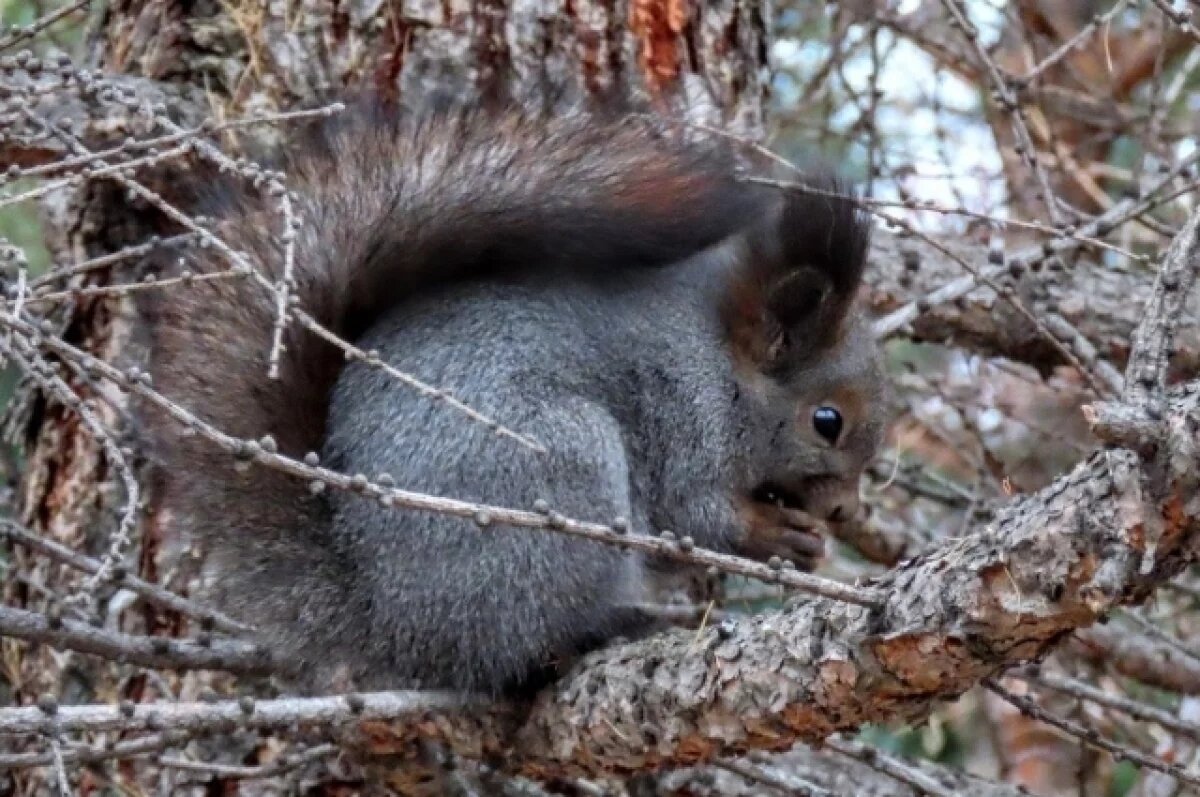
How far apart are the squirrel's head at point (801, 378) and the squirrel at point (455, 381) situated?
87mm

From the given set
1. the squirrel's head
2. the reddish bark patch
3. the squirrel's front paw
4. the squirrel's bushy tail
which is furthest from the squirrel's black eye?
the reddish bark patch

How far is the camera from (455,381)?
196 cm

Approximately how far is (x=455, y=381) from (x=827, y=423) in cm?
66

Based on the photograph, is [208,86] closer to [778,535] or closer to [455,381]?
[455,381]

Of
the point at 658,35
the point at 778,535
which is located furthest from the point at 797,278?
the point at 658,35

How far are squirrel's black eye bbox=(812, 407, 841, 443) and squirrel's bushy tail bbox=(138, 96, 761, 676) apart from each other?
1.25 feet

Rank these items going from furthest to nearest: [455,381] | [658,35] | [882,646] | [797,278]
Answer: [658,35] < [797,278] < [455,381] < [882,646]

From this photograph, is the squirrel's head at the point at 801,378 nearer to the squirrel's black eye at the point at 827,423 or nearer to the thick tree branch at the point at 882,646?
the squirrel's black eye at the point at 827,423

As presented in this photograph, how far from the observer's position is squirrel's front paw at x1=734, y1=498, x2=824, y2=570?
231cm

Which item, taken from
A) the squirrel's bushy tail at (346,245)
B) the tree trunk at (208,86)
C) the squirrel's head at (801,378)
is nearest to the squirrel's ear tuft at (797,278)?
the squirrel's head at (801,378)

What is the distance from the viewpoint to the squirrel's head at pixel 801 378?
2.33 metres

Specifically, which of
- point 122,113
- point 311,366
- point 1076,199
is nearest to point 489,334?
point 311,366

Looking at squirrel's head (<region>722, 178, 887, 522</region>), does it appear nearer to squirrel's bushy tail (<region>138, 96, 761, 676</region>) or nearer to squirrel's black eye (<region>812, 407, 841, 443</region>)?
squirrel's black eye (<region>812, 407, 841, 443</region>)

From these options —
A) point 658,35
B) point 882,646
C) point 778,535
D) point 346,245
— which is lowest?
point 882,646
